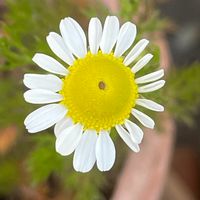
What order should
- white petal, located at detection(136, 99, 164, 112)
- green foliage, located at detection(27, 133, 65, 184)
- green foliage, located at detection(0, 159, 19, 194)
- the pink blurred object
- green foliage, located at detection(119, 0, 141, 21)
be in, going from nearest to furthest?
1. white petal, located at detection(136, 99, 164, 112)
2. green foliage, located at detection(119, 0, 141, 21)
3. green foliage, located at detection(27, 133, 65, 184)
4. the pink blurred object
5. green foliage, located at detection(0, 159, 19, 194)

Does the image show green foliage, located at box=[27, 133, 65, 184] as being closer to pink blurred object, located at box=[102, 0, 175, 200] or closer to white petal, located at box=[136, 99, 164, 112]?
pink blurred object, located at box=[102, 0, 175, 200]

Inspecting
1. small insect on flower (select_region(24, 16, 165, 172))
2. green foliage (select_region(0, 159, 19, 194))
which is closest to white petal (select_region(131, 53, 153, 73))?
small insect on flower (select_region(24, 16, 165, 172))

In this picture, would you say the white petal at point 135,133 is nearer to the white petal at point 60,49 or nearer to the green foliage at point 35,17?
the white petal at point 60,49

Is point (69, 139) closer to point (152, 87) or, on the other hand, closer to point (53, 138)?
point (152, 87)

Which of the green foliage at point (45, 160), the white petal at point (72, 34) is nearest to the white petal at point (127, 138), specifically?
the white petal at point (72, 34)

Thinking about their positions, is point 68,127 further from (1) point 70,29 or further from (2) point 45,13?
(2) point 45,13

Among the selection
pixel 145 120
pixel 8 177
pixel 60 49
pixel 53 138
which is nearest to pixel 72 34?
pixel 60 49
